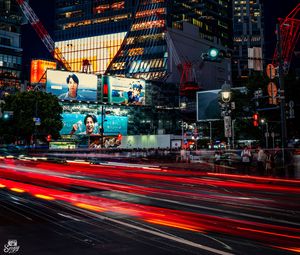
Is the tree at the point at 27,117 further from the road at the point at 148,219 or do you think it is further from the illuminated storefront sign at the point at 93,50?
the illuminated storefront sign at the point at 93,50

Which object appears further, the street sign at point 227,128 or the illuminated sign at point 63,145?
the illuminated sign at point 63,145

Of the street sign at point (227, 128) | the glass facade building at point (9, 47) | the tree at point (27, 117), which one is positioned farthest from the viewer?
the glass facade building at point (9, 47)

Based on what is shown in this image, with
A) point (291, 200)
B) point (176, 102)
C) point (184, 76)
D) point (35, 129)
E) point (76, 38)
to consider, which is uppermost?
point (76, 38)

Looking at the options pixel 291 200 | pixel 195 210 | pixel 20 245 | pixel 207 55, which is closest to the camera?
pixel 20 245

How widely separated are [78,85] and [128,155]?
50075 mm

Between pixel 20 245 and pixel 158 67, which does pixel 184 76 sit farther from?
pixel 20 245

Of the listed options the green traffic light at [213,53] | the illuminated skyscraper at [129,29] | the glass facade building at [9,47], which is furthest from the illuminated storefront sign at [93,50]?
the green traffic light at [213,53]

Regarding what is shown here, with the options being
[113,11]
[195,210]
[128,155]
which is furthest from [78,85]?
[195,210]

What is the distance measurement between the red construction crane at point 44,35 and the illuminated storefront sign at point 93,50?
1790mm

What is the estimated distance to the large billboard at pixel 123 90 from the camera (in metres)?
98.7

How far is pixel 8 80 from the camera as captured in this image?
445 feet

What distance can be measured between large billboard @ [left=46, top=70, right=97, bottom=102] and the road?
7245 cm

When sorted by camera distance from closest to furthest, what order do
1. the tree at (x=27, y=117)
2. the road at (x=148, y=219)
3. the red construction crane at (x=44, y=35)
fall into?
the road at (x=148, y=219), the tree at (x=27, y=117), the red construction crane at (x=44, y=35)

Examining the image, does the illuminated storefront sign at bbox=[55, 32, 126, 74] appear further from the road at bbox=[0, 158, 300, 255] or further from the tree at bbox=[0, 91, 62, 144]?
the road at bbox=[0, 158, 300, 255]
